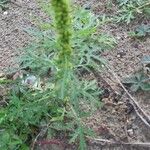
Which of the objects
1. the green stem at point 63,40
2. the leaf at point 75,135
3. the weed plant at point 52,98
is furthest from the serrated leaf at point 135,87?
the green stem at point 63,40

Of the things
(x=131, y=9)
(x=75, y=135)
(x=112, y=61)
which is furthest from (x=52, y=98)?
(x=131, y=9)

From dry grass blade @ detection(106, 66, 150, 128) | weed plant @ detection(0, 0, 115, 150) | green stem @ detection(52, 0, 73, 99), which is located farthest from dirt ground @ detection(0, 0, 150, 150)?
green stem @ detection(52, 0, 73, 99)

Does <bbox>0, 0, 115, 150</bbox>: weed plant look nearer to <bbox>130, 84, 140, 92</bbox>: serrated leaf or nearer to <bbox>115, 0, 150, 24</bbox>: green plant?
<bbox>130, 84, 140, 92</bbox>: serrated leaf

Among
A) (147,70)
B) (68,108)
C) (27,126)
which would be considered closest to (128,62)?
(147,70)

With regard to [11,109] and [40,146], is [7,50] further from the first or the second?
[40,146]

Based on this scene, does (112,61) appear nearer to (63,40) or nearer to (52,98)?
(52,98)

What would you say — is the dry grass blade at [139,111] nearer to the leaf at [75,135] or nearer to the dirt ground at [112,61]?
the dirt ground at [112,61]
